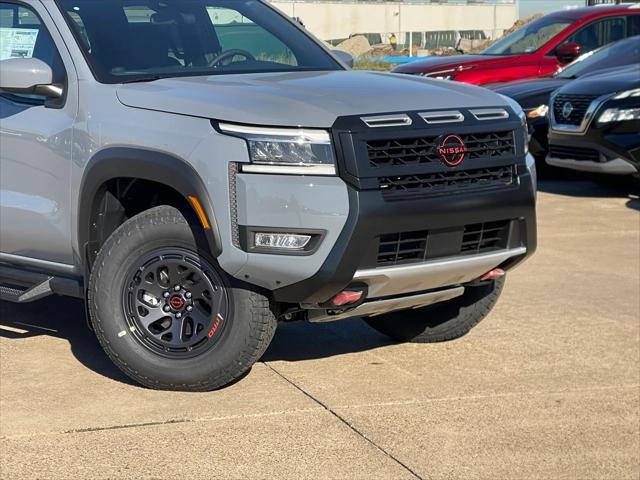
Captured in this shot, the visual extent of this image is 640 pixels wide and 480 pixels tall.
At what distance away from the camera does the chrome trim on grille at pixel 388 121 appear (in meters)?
4.80

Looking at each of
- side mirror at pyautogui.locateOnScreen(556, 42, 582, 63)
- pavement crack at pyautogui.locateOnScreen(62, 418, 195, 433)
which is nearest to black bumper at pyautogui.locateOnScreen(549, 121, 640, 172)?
side mirror at pyautogui.locateOnScreen(556, 42, 582, 63)

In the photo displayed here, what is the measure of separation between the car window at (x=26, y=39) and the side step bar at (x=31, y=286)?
0.82 meters

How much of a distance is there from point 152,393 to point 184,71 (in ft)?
5.06

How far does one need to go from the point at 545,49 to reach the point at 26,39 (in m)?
9.60

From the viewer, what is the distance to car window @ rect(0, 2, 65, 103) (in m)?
5.63

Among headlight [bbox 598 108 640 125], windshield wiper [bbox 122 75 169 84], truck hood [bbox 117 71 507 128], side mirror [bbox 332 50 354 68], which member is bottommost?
headlight [bbox 598 108 640 125]

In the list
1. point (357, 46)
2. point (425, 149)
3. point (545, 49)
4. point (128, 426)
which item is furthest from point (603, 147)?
point (357, 46)

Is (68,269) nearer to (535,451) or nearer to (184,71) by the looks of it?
(184,71)

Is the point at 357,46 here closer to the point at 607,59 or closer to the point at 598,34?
the point at 598,34

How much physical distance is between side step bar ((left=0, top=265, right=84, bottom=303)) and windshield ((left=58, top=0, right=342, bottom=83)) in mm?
952

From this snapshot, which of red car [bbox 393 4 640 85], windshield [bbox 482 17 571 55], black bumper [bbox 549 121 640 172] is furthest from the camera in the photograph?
windshield [bbox 482 17 571 55]

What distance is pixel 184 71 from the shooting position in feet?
18.6

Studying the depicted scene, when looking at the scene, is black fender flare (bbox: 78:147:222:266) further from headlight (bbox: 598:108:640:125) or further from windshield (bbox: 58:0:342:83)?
headlight (bbox: 598:108:640:125)

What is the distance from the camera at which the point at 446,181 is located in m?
4.98
